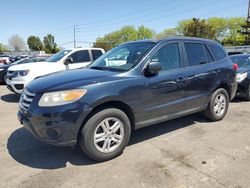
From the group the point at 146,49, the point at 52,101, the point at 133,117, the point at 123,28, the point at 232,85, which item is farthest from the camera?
the point at 123,28

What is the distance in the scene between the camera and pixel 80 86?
3.20m

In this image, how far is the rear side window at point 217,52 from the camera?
509 centimetres

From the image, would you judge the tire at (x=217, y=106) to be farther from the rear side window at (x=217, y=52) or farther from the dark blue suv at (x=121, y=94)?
the rear side window at (x=217, y=52)

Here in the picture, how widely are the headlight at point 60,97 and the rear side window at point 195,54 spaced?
2.35 m

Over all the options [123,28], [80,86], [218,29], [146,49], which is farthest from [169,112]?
[123,28]

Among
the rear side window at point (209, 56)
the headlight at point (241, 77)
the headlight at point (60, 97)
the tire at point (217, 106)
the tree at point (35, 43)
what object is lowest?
the tire at point (217, 106)

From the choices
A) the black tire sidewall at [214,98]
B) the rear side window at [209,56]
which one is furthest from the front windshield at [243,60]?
the rear side window at [209,56]

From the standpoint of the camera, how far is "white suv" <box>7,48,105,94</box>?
745 centimetres

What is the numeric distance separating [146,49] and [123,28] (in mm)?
92086

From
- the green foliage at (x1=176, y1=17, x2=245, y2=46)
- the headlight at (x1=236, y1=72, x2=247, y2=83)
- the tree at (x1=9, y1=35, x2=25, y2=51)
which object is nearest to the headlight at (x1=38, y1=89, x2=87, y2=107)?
the headlight at (x1=236, y1=72, x2=247, y2=83)

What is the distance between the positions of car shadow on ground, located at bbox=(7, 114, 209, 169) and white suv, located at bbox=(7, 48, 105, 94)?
9.87ft

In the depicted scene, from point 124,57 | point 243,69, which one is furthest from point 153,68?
point 243,69

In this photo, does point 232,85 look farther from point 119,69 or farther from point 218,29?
point 218,29

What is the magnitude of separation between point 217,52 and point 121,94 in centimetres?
287
